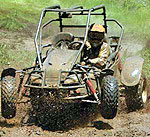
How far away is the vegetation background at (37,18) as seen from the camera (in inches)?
442

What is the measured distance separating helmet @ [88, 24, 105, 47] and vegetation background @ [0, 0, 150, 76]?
10.2ft

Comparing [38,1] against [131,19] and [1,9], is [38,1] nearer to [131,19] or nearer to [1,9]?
[1,9]

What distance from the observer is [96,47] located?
7.38 meters

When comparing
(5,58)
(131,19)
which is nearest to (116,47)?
(5,58)

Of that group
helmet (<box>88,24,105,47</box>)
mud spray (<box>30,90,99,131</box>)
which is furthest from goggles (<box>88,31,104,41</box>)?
mud spray (<box>30,90,99,131</box>)

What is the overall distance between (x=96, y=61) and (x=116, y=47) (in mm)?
1075

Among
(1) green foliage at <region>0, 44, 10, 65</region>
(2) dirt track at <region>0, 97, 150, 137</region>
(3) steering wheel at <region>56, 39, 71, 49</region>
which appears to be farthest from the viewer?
(1) green foliage at <region>0, 44, 10, 65</region>

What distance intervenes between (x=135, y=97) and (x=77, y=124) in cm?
134

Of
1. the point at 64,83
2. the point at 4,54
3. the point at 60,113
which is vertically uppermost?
the point at 64,83

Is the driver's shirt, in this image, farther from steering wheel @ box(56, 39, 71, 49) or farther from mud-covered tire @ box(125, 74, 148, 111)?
mud-covered tire @ box(125, 74, 148, 111)

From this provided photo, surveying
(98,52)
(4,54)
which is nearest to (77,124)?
(98,52)

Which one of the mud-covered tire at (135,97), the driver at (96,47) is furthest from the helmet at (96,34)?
the mud-covered tire at (135,97)

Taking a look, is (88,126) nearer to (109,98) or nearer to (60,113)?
(60,113)

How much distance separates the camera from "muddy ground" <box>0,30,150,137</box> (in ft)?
Answer: 19.0
